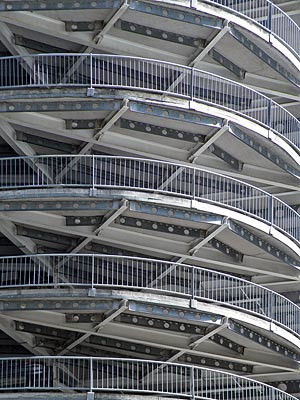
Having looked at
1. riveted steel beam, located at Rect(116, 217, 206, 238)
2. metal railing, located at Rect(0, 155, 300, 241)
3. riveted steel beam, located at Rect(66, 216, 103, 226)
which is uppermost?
metal railing, located at Rect(0, 155, 300, 241)

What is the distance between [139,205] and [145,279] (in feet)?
11.0

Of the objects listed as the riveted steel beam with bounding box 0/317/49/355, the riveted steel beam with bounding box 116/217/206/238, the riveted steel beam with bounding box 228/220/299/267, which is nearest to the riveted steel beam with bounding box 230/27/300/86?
the riveted steel beam with bounding box 228/220/299/267

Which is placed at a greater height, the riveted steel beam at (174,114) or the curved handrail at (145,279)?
the riveted steel beam at (174,114)

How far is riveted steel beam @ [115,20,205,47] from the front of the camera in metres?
54.9

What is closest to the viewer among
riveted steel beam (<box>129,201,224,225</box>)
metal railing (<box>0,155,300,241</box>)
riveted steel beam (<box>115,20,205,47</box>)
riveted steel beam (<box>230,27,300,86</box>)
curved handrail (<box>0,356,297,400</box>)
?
riveted steel beam (<box>129,201,224,225</box>)

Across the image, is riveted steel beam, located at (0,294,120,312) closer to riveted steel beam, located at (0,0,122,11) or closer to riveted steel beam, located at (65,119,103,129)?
riveted steel beam, located at (65,119,103,129)

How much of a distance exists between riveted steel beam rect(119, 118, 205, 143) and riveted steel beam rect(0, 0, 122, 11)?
3.47 meters

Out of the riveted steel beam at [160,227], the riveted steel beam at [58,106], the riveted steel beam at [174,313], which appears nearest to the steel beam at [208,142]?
the riveted steel beam at [160,227]

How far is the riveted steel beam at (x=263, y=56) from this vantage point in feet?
185

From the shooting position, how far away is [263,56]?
58.0 metres

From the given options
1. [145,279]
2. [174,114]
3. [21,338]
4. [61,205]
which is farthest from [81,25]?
[21,338]

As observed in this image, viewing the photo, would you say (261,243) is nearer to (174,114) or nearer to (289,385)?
(174,114)

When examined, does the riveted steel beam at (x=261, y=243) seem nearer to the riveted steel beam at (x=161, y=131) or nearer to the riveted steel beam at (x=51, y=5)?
the riveted steel beam at (x=161, y=131)

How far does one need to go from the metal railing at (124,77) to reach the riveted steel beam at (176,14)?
56.1 inches
